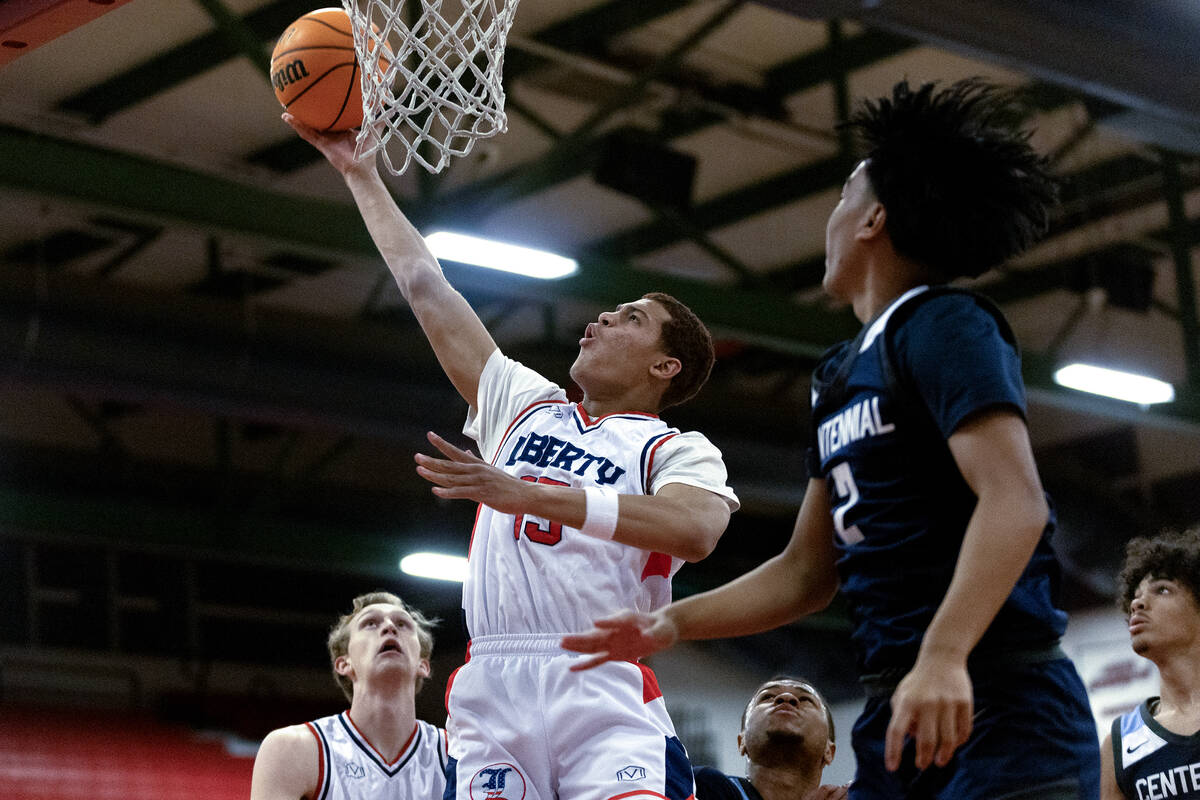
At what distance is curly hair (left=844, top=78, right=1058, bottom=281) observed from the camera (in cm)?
287

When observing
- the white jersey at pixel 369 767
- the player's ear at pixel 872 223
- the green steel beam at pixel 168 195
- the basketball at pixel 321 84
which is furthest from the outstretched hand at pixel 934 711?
the green steel beam at pixel 168 195

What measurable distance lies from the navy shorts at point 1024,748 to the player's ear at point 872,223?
2.85ft

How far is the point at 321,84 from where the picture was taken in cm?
486

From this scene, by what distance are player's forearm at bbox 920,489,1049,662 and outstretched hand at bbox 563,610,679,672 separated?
0.52m

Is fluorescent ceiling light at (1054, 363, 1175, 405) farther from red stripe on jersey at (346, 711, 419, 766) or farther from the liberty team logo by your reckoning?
the liberty team logo

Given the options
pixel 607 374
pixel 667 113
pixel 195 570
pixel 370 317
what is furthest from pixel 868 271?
pixel 195 570

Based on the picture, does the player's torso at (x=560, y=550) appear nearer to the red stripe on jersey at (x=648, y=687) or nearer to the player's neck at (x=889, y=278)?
the red stripe on jersey at (x=648, y=687)

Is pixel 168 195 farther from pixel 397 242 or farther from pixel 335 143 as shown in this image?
pixel 397 242

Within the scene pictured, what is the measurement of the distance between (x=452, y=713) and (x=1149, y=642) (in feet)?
9.62

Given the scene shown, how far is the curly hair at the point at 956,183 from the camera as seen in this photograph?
287 cm

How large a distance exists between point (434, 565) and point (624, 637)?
1284cm

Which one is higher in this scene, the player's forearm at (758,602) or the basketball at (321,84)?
the basketball at (321,84)

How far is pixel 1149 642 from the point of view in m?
5.72

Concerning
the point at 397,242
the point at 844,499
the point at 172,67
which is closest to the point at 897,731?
the point at 844,499
